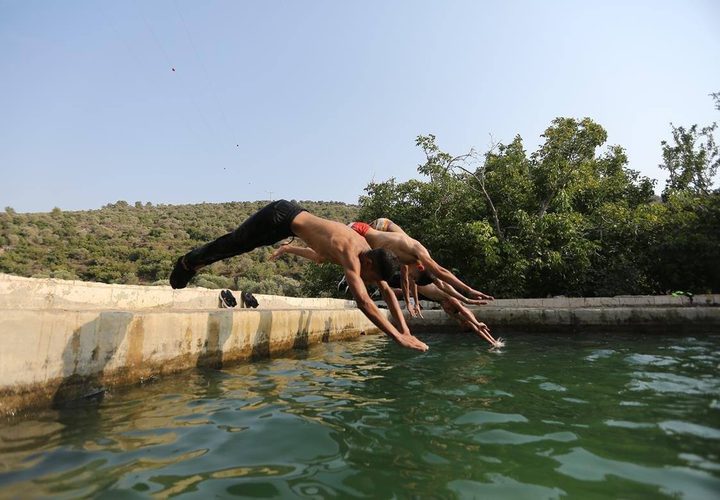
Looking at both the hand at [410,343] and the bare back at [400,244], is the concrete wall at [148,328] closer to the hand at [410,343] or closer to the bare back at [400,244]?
the bare back at [400,244]

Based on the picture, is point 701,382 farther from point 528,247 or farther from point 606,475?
point 528,247

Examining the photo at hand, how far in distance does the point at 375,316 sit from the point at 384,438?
132cm

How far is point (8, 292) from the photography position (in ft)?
21.7

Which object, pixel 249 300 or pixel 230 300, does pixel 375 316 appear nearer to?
pixel 230 300

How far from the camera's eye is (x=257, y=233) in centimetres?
471

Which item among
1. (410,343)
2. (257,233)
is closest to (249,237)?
(257,233)

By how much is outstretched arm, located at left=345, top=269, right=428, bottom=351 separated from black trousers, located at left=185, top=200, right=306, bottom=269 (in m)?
1.00

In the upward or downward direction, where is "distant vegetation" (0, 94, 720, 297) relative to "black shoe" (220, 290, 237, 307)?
upward

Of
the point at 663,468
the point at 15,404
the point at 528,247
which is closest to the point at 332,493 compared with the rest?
the point at 663,468

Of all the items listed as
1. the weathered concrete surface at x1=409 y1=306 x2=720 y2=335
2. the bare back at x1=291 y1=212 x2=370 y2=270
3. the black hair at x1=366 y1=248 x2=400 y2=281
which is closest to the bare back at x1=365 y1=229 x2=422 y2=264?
the bare back at x1=291 y1=212 x2=370 y2=270

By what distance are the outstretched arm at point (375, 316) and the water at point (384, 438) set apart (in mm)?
481

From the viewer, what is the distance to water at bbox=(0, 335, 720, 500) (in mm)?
1975

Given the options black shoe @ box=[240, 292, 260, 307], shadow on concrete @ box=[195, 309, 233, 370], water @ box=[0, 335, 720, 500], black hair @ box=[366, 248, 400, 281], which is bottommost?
water @ box=[0, 335, 720, 500]

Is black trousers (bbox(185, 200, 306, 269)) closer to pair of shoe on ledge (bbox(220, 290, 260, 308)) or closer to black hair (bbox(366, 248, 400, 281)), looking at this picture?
black hair (bbox(366, 248, 400, 281))
